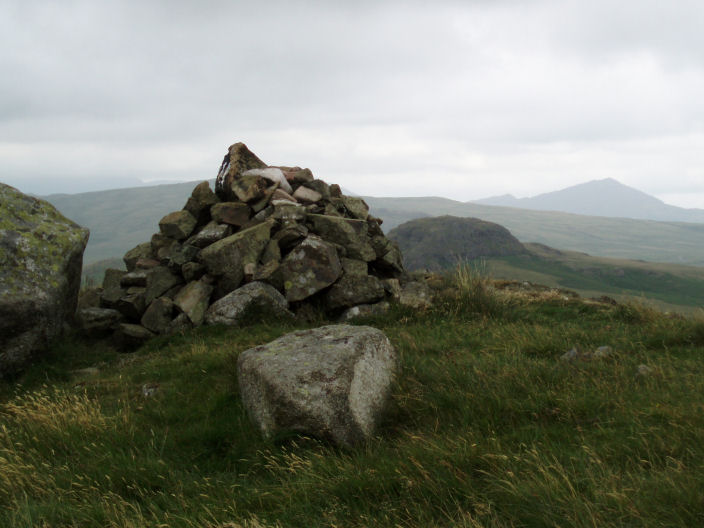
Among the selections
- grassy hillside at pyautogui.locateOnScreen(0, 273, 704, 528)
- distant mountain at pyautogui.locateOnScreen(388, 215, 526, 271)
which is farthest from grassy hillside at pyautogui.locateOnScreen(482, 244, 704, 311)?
grassy hillside at pyautogui.locateOnScreen(0, 273, 704, 528)

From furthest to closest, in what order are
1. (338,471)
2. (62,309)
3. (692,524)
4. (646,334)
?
(62,309), (646,334), (338,471), (692,524)

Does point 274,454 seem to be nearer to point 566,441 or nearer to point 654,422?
point 566,441

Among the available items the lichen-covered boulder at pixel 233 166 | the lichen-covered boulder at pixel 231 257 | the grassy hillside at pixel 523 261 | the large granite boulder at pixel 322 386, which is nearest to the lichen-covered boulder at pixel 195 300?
the lichen-covered boulder at pixel 231 257

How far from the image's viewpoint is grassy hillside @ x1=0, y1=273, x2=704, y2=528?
3816 millimetres

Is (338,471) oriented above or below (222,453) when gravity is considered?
above

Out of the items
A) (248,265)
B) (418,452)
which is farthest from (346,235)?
(418,452)

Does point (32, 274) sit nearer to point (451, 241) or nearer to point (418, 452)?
point (418, 452)

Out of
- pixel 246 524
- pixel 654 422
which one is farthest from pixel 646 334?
pixel 246 524

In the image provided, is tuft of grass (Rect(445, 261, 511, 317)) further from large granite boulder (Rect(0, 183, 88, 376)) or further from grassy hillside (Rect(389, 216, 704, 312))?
grassy hillside (Rect(389, 216, 704, 312))

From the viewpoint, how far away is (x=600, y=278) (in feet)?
447

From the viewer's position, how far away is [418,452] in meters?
4.73

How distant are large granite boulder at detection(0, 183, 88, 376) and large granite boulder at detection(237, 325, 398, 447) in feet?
19.3

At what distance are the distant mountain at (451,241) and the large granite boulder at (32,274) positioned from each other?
12764 centimetres

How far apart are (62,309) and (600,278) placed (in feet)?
486
